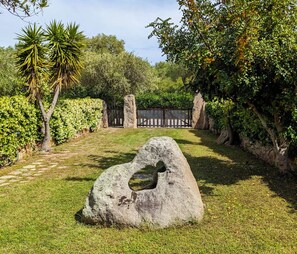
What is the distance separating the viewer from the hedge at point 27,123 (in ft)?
26.1

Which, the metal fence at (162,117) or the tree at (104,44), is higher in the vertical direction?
the tree at (104,44)

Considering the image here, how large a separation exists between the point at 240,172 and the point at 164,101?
47.7 feet

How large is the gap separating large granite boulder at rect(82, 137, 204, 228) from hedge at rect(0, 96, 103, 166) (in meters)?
4.78

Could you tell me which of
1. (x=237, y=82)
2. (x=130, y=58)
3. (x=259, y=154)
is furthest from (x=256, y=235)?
(x=130, y=58)

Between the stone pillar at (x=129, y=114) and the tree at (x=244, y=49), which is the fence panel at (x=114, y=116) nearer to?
the stone pillar at (x=129, y=114)

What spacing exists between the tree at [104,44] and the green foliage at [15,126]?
27.3 meters

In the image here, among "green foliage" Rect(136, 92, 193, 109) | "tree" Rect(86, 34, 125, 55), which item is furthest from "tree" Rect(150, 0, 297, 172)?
"tree" Rect(86, 34, 125, 55)

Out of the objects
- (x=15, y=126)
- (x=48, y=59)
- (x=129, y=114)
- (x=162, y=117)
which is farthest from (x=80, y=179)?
(x=162, y=117)

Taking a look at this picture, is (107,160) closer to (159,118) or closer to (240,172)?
(240,172)

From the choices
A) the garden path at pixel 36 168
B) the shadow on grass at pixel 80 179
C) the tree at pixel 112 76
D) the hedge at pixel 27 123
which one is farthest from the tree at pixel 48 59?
the tree at pixel 112 76

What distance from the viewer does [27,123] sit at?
9.37 m

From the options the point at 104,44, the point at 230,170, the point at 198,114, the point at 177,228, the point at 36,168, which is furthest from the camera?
the point at 104,44

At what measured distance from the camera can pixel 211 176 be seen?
6867 millimetres

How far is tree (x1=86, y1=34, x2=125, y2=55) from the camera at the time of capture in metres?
35.7
